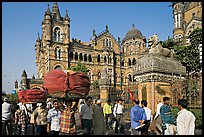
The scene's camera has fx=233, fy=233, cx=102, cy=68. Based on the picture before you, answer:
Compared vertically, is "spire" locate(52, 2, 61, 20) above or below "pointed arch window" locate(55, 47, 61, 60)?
above

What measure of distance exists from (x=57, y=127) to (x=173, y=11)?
4682 cm

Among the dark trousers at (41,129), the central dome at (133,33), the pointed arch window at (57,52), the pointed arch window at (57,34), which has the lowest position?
the dark trousers at (41,129)

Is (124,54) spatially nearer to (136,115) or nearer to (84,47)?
(84,47)

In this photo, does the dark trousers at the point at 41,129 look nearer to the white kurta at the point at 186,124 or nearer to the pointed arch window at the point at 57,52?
the white kurta at the point at 186,124

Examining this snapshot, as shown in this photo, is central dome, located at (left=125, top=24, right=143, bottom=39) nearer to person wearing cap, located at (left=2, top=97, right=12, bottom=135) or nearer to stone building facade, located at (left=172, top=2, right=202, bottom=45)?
stone building facade, located at (left=172, top=2, right=202, bottom=45)

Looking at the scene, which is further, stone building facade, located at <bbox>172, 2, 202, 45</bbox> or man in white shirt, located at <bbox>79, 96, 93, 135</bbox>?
stone building facade, located at <bbox>172, 2, 202, 45</bbox>

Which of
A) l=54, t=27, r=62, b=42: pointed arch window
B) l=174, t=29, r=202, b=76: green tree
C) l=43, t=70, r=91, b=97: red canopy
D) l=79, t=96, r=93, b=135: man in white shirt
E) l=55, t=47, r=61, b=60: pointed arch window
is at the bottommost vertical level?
l=79, t=96, r=93, b=135: man in white shirt

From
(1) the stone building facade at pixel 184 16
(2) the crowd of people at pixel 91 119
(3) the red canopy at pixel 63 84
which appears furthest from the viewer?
(1) the stone building facade at pixel 184 16

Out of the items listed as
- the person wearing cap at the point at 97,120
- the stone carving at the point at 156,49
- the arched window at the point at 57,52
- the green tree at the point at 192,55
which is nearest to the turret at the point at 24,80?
the arched window at the point at 57,52

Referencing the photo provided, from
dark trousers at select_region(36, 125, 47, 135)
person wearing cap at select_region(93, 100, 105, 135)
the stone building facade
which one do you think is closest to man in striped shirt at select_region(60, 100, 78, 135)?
dark trousers at select_region(36, 125, 47, 135)

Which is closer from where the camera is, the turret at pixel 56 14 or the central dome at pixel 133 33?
the turret at pixel 56 14

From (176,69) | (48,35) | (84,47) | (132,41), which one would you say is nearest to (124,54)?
(132,41)

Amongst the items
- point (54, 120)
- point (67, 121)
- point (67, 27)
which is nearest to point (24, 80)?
point (67, 27)

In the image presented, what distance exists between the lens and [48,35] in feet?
147
